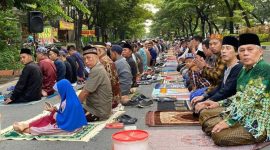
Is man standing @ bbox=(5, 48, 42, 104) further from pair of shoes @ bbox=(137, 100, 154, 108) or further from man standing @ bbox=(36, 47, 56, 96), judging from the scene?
pair of shoes @ bbox=(137, 100, 154, 108)

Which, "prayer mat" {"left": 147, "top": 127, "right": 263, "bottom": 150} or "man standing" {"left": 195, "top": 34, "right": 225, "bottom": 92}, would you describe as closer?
"prayer mat" {"left": 147, "top": 127, "right": 263, "bottom": 150}

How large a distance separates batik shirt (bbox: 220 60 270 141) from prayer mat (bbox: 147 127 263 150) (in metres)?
0.32

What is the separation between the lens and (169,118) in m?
7.62

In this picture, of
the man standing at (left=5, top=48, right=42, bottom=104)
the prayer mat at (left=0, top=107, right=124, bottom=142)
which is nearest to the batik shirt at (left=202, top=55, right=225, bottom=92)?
the prayer mat at (left=0, top=107, right=124, bottom=142)

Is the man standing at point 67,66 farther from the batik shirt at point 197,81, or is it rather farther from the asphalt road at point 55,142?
the batik shirt at point 197,81

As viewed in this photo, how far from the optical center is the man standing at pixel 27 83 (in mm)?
9797

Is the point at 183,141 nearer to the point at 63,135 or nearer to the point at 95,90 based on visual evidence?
the point at 63,135

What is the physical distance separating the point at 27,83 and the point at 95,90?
3.36 m

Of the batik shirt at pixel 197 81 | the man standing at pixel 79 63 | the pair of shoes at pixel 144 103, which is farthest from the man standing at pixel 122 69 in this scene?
A: the man standing at pixel 79 63

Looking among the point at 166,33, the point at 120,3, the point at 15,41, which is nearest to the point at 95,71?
the point at 15,41

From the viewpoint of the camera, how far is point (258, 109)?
524cm

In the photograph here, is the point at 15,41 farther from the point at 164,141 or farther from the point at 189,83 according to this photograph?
the point at 164,141

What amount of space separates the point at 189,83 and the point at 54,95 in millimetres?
3960

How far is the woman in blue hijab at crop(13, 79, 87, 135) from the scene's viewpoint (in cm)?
636
